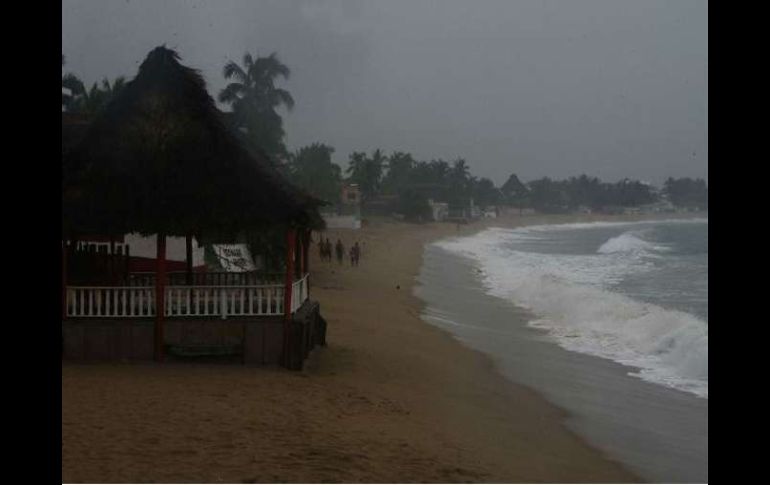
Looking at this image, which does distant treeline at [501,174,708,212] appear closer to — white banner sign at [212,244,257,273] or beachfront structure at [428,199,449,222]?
beachfront structure at [428,199,449,222]

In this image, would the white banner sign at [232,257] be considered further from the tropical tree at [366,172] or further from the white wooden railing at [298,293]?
the tropical tree at [366,172]

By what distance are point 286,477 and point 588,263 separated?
1556 inches

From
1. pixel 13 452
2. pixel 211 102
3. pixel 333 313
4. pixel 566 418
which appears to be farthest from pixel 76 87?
pixel 13 452

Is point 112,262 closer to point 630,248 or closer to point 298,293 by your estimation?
point 298,293

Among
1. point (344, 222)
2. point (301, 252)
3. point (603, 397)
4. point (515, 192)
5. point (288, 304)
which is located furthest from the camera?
point (515, 192)

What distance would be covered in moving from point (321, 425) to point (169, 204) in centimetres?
403

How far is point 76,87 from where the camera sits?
112 feet

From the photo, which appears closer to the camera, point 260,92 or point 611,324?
point 611,324

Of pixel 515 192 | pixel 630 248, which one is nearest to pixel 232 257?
pixel 630 248

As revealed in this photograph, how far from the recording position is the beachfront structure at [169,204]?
34.1 feet

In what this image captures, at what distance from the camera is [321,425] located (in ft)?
26.6

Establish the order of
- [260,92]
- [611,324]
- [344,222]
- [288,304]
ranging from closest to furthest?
[288,304]
[611,324]
[260,92]
[344,222]

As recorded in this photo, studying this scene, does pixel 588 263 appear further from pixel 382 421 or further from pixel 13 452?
pixel 13 452
